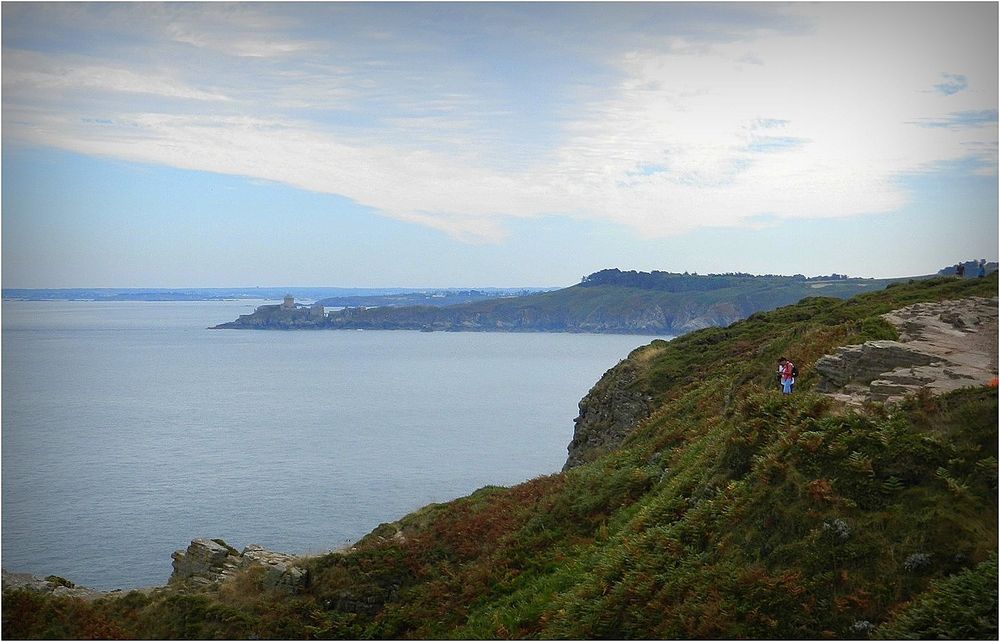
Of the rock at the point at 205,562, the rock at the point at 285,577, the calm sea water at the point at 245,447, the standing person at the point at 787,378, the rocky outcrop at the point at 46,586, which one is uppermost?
the standing person at the point at 787,378

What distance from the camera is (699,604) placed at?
10508 mm

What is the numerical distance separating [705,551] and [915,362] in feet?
20.8

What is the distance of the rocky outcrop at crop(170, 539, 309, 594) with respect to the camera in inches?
637

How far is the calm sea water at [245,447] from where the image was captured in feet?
159

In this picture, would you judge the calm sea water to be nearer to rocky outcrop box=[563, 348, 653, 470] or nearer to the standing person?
rocky outcrop box=[563, 348, 653, 470]

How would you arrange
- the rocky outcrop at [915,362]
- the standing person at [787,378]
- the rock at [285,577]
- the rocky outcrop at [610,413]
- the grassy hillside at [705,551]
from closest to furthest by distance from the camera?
the grassy hillside at [705,551], the rocky outcrop at [915,362], the standing person at [787,378], the rock at [285,577], the rocky outcrop at [610,413]

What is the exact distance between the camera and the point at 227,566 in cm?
1866

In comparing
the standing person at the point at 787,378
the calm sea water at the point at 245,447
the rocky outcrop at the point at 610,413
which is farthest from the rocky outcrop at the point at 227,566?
the calm sea water at the point at 245,447

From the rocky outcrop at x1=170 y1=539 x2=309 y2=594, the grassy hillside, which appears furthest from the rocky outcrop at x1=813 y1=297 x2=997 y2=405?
the rocky outcrop at x1=170 y1=539 x2=309 y2=594

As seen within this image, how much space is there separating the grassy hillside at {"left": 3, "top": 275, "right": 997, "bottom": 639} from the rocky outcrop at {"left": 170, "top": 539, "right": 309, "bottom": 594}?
0.33 metres

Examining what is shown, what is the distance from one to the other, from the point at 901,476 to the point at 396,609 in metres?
9.55

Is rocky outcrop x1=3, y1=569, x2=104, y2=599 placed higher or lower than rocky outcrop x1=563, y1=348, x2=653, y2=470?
lower

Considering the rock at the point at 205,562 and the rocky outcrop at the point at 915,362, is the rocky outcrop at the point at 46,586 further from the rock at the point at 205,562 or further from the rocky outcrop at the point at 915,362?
the rocky outcrop at the point at 915,362

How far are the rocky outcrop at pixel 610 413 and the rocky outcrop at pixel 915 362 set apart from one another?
469 inches
